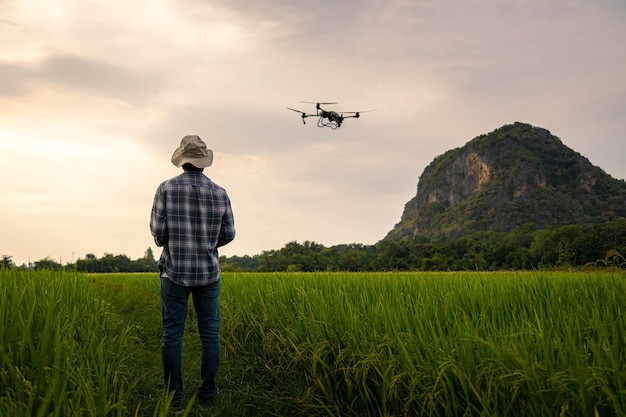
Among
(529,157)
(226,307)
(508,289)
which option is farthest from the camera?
(529,157)

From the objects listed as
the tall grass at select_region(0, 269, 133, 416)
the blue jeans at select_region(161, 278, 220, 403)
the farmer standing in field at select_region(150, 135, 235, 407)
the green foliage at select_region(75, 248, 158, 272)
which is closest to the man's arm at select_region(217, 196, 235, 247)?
the farmer standing in field at select_region(150, 135, 235, 407)

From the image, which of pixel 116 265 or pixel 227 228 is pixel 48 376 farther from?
pixel 116 265

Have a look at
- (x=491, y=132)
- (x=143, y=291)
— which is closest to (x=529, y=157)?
(x=491, y=132)

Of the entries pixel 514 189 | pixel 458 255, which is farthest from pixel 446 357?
pixel 514 189

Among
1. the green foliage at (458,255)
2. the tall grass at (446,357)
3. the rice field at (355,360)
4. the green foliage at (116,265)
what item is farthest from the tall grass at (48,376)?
the green foliage at (116,265)

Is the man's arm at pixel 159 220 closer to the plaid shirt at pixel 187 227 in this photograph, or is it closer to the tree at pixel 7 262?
the plaid shirt at pixel 187 227

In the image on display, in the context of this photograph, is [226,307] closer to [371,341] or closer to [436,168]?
[371,341]

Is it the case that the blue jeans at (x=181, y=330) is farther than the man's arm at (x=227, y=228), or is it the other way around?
the man's arm at (x=227, y=228)

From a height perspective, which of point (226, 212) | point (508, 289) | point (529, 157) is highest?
point (529, 157)
